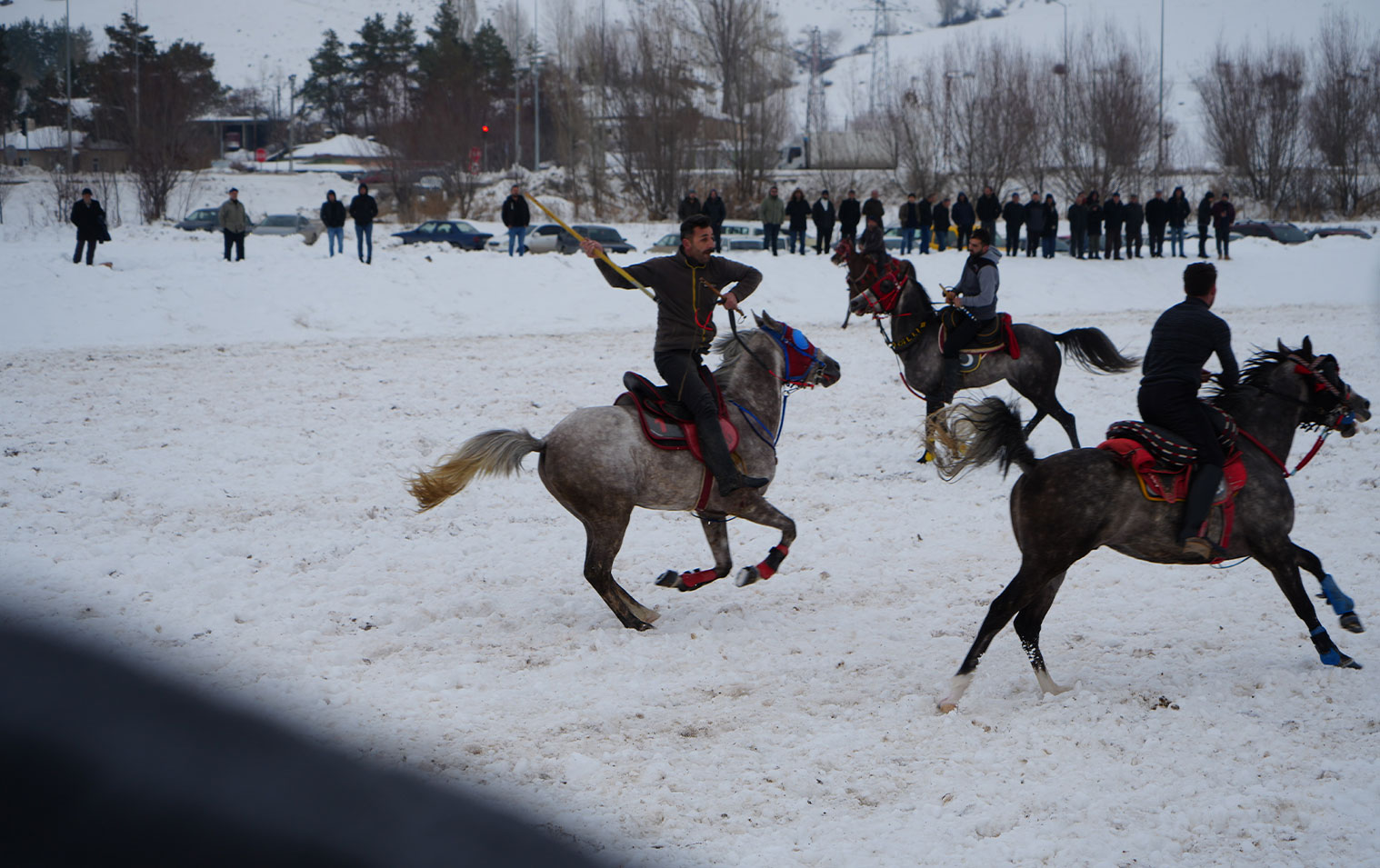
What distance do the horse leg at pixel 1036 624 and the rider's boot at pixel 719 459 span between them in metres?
1.99

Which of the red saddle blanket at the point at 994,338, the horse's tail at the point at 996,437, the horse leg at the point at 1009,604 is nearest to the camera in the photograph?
the horse leg at the point at 1009,604

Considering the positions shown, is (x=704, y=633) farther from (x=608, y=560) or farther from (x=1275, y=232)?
(x=1275, y=232)

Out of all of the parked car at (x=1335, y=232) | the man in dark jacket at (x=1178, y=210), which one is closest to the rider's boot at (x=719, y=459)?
the man in dark jacket at (x=1178, y=210)

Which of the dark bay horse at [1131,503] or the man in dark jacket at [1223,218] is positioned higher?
the man in dark jacket at [1223,218]

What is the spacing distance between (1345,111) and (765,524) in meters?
52.1

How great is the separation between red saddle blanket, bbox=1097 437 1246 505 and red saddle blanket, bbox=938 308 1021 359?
5.72 meters

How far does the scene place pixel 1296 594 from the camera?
603cm

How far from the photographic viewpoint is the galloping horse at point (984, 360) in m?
11.7

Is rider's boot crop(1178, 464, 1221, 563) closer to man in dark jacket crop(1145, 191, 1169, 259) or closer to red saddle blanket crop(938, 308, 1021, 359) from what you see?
red saddle blanket crop(938, 308, 1021, 359)

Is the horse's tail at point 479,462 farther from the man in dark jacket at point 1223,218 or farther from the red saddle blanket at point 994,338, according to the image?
the man in dark jacket at point 1223,218

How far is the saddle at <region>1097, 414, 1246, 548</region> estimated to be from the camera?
19.1ft

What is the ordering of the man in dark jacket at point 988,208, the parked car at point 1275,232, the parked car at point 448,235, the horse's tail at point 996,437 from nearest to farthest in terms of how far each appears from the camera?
1. the horse's tail at point 996,437
2. the man in dark jacket at point 988,208
3. the parked car at point 448,235
4. the parked car at point 1275,232

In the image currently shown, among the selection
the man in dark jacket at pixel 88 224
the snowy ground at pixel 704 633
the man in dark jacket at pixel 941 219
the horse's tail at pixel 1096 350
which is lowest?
the snowy ground at pixel 704 633

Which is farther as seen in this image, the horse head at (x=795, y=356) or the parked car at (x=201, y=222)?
the parked car at (x=201, y=222)
